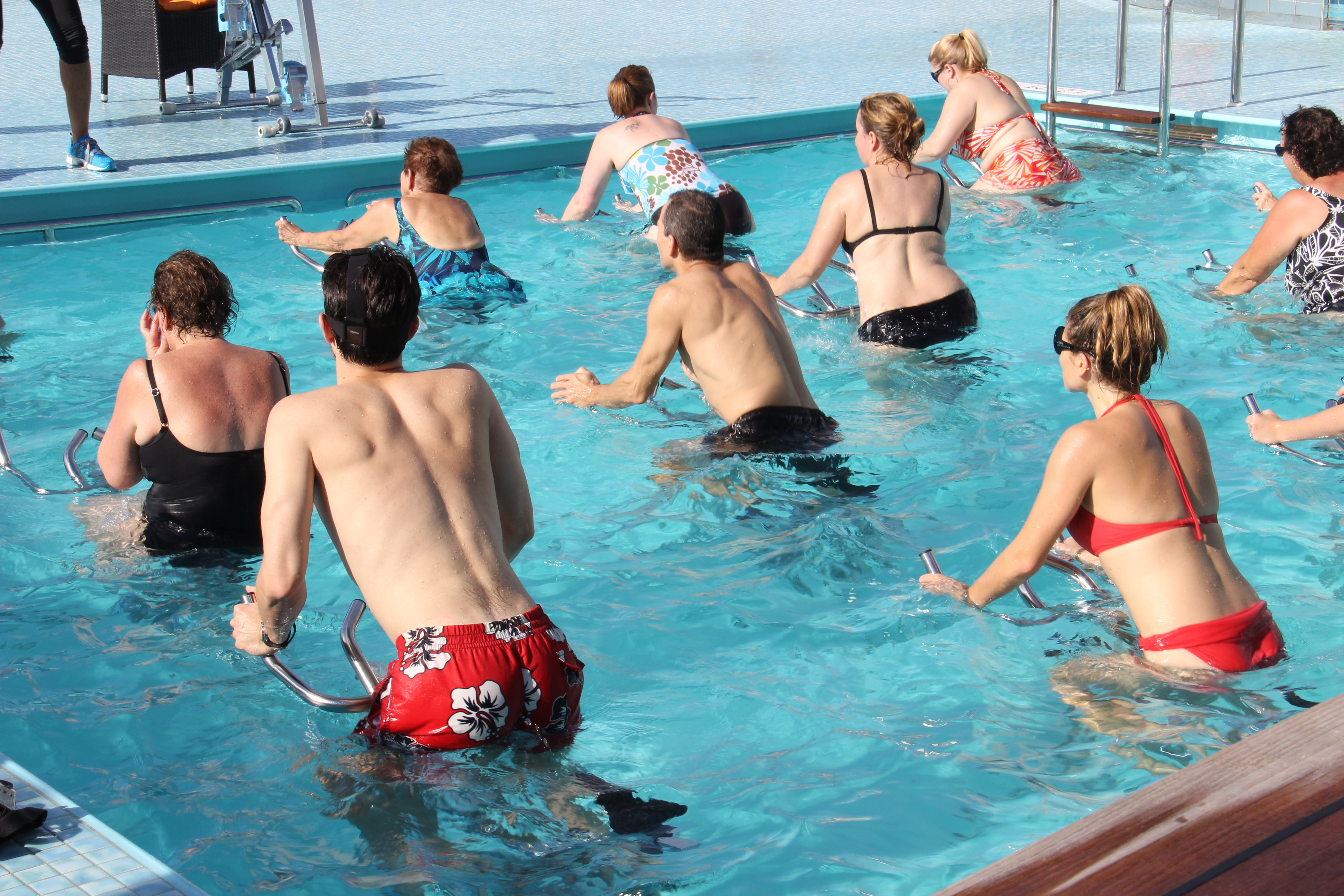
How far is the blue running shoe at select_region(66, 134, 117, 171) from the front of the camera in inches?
309

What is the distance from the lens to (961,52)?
7.52m

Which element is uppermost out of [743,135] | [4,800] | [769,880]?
[743,135]

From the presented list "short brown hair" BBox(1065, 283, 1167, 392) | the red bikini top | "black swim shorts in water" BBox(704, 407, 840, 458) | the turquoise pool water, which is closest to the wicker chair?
the turquoise pool water

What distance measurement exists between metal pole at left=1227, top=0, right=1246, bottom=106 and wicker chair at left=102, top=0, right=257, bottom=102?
8.02 metres

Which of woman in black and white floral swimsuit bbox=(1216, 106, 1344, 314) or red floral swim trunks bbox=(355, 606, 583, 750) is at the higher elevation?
woman in black and white floral swimsuit bbox=(1216, 106, 1344, 314)

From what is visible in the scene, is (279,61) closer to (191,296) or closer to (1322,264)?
(191,296)

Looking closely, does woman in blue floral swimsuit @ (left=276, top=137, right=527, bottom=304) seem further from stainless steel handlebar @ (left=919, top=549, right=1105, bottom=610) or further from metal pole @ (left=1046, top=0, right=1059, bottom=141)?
metal pole @ (left=1046, top=0, right=1059, bottom=141)

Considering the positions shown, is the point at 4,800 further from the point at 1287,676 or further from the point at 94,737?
the point at 1287,676

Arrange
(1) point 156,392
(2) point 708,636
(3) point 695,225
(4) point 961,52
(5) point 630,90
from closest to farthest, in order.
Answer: (1) point 156,392
(2) point 708,636
(3) point 695,225
(5) point 630,90
(4) point 961,52

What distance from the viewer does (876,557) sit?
4059 millimetres

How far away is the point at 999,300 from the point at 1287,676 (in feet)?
13.2

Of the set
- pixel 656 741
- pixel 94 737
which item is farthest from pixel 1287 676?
pixel 94 737

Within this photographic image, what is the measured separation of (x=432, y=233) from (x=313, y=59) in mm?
4011

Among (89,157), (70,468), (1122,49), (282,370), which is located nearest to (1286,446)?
(282,370)
